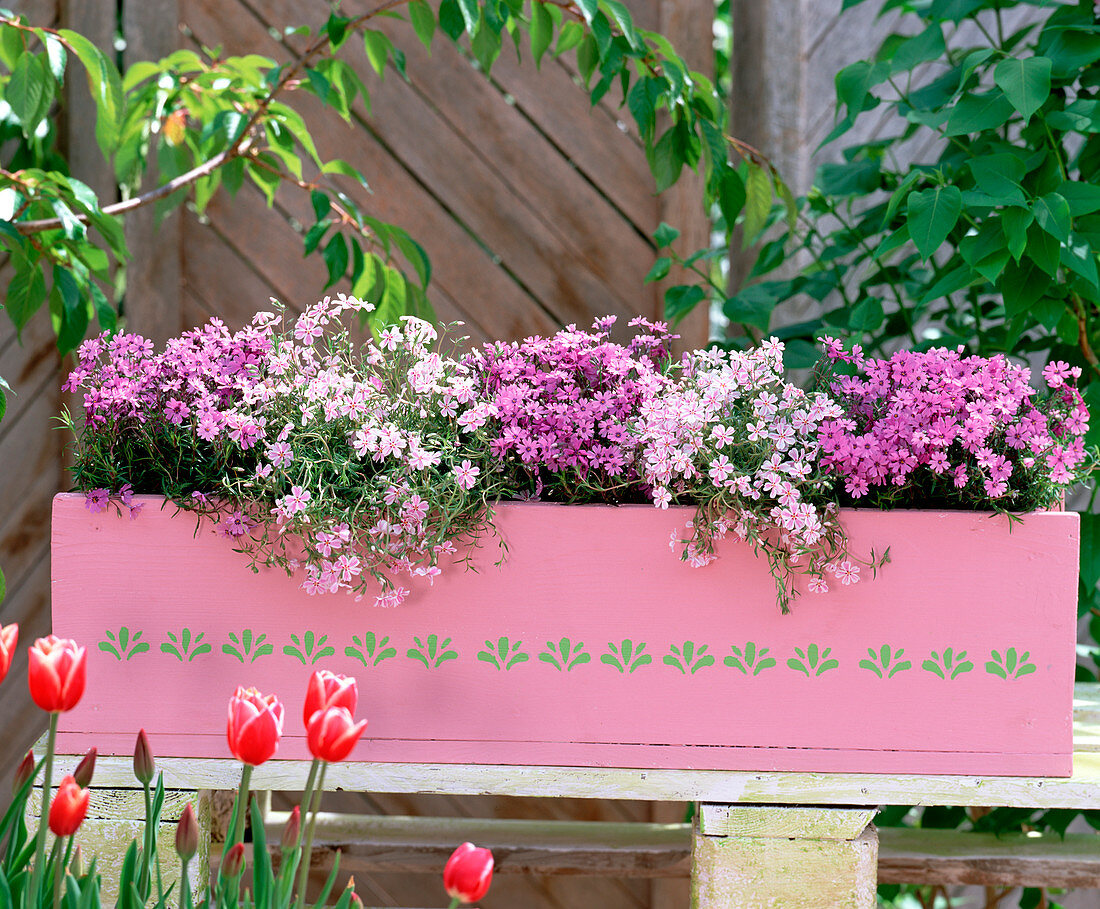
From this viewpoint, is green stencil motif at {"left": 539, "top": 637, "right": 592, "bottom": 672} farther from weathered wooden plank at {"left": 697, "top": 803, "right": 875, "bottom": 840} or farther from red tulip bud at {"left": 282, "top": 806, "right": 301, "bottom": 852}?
red tulip bud at {"left": 282, "top": 806, "right": 301, "bottom": 852}

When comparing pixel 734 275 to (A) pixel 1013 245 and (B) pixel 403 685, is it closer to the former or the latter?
(A) pixel 1013 245

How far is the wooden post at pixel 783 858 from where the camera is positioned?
79 centimetres

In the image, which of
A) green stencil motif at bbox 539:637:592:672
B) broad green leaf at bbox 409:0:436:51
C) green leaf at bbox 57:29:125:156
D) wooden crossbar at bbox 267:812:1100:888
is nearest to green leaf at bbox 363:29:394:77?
broad green leaf at bbox 409:0:436:51

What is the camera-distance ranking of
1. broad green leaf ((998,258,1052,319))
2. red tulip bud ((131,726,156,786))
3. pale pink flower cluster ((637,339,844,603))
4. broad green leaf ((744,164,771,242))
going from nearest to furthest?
1. red tulip bud ((131,726,156,786))
2. pale pink flower cluster ((637,339,844,603))
3. broad green leaf ((998,258,1052,319))
4. broad green leaf ((744,164,771,242))

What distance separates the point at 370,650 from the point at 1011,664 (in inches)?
21.5

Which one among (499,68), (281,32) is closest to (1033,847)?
(499,68)

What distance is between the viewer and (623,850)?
1.29m

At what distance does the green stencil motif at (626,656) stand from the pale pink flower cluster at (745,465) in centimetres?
9

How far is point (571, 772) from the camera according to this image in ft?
2.64

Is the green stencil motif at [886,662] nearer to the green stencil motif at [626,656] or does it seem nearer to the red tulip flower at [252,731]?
the green stencil motif at [626,656]

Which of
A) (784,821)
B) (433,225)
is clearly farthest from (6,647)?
(433,225)

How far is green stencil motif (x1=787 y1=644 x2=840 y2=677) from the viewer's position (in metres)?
0.80

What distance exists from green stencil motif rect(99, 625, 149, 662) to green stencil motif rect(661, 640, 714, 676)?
455mm

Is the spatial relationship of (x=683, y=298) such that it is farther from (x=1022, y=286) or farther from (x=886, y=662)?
(x=886, y=662)
